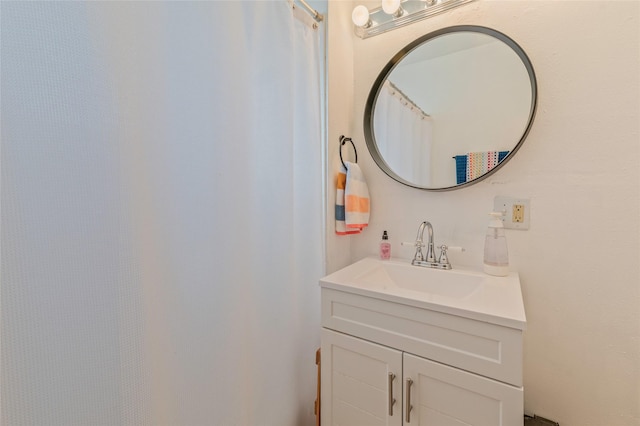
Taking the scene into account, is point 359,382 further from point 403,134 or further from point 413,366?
point 403,134

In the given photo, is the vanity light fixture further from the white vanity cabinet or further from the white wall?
the white vanity cabinet

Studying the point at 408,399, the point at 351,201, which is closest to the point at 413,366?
the point at 408,399

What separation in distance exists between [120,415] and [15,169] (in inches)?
21.2

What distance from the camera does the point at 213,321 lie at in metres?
0.73

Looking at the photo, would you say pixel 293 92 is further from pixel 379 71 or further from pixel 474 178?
pixel 474 178

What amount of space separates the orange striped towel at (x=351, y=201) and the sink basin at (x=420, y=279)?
21cm

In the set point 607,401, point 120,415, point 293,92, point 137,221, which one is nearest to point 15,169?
point 137,221

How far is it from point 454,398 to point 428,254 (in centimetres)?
54

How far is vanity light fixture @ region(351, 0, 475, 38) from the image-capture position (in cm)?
114

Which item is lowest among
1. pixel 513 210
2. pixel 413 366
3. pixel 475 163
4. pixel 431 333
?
pixel 413 366

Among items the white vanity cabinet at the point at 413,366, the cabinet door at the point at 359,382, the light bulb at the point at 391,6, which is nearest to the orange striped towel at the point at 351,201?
the white vanity cabinet at the point at 413,366

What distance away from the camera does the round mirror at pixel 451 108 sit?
1019mm

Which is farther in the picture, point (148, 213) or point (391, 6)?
point (391, 6)

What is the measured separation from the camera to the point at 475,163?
108 cm
